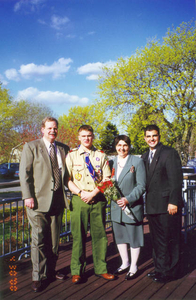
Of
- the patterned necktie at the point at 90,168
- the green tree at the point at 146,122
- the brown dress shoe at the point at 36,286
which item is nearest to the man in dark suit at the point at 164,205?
the patterned necktie at the point at 90,168

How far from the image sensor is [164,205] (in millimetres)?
3256

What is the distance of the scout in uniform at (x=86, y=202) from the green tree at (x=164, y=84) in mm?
17197

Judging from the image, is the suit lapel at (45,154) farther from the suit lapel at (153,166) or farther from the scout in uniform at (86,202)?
the suit lapel at (153,166)

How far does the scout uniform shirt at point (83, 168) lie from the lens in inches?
128

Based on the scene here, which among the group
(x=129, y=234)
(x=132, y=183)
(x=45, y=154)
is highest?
(x=45, y=154)

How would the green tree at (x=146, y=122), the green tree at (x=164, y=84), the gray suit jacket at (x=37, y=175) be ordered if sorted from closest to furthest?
the gray suit jacket at (x=37, y=175)
the green tree at (x=164, y=84)
the green tree at (x=146, y=122)

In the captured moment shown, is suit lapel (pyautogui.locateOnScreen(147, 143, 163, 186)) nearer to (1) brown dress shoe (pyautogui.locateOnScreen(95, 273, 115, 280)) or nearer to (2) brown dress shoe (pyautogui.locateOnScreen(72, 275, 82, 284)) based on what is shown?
(1) brown dress shoe (pyautogui.locateOnScreen(95, 273, 115, 280))

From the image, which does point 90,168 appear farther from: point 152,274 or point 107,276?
point 152,274

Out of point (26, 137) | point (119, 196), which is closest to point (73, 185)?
point (119, 196)

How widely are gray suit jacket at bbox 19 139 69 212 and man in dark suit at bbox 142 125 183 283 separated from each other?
3.88 ft

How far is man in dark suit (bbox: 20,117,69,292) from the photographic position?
3145 millimetres

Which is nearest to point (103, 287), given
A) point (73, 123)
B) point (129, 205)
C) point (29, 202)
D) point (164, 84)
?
point (129, 205)

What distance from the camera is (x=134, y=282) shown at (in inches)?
127

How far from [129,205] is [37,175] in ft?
3.69
